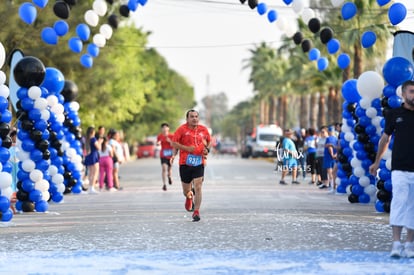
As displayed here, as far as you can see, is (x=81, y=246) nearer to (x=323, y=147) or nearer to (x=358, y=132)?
(x=358, y=132)

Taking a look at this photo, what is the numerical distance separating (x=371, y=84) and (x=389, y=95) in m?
1.83

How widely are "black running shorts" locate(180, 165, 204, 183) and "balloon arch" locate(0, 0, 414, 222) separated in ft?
9.40

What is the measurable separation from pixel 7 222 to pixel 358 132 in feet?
26.1

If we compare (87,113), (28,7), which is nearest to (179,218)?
(28,7)

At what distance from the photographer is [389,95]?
15.3 m

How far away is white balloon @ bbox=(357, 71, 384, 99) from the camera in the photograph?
1706 cm

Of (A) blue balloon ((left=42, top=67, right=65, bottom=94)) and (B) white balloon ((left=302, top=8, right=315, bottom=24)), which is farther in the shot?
(B) white balloon ((left=302, top=8, right=315, bottom=24))

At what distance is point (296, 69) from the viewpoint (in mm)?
58250

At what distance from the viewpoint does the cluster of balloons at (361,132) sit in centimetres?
1733

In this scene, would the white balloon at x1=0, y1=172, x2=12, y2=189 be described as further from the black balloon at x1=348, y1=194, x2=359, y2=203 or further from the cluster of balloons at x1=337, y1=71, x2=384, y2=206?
the black balloon at x1=348, y1=194, x2=359, y2=203

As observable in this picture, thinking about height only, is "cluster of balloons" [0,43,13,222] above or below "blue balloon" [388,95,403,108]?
below

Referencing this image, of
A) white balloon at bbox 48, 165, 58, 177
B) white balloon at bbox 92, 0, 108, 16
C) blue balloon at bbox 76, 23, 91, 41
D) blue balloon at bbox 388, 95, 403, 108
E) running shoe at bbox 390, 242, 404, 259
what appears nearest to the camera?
running shoe at bbox 390, 242, 404, 259

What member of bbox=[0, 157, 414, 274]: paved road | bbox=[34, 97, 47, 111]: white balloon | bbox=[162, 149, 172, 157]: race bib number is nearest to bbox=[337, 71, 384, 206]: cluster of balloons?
bbox=[0, 157, 414, 274]: paved road

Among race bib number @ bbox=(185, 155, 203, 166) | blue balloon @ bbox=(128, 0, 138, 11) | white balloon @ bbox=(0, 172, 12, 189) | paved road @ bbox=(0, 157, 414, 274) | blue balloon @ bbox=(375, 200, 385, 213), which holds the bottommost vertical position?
paved road @ bbox=(0, 157, 414, 274)
